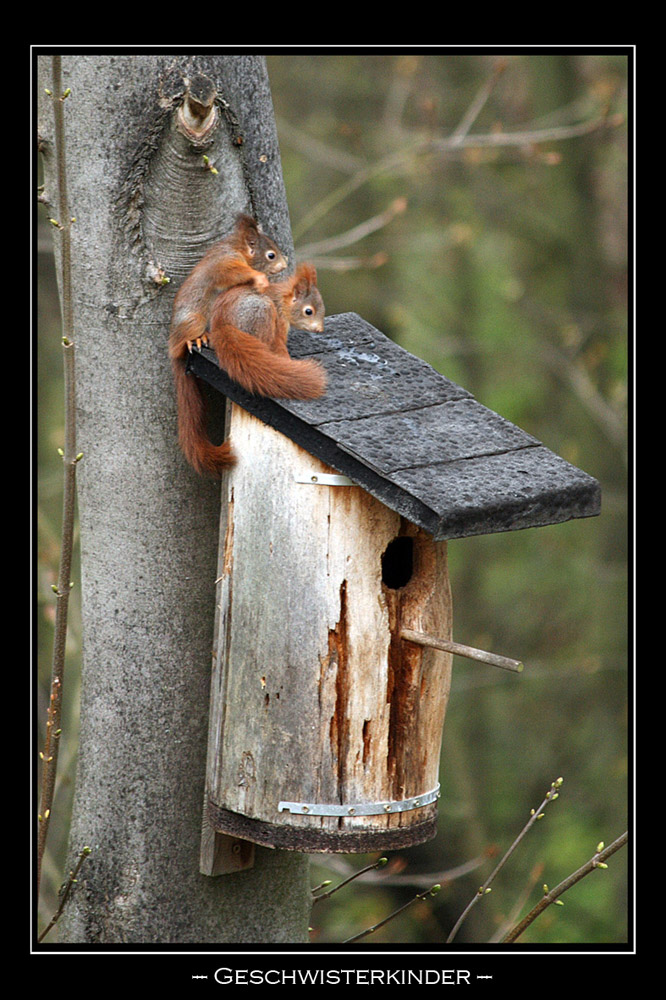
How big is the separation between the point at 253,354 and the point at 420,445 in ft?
1.61

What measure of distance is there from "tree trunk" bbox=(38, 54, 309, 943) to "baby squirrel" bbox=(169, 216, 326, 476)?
0.29ft

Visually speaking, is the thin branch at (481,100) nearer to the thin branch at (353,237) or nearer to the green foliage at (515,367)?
the thin branch at (353,237)

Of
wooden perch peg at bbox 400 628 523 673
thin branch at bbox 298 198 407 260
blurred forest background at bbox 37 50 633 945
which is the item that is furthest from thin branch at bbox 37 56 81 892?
blurred forest background at bbox 37 50 633 945

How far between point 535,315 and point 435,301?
4.47ft

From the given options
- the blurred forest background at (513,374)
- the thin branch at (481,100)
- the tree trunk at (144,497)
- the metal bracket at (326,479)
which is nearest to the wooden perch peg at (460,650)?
the metal bracket at (326,479)

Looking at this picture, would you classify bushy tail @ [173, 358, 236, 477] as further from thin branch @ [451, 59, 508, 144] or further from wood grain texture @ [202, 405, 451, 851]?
thin branch @ [451, 59, 508, 144]

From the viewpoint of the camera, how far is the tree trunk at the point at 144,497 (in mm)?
2947

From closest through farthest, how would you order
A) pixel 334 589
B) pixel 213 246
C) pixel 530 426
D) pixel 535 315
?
pixel 334 589
pixel 213 246
pixel 535 315
pixel 530 426

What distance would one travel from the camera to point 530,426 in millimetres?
8852

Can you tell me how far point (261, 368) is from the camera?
2816mm

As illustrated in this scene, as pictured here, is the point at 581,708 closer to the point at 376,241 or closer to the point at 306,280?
the point at 376,241

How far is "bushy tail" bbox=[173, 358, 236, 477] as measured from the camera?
116 inches

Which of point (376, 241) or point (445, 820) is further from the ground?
point (376, 241)
